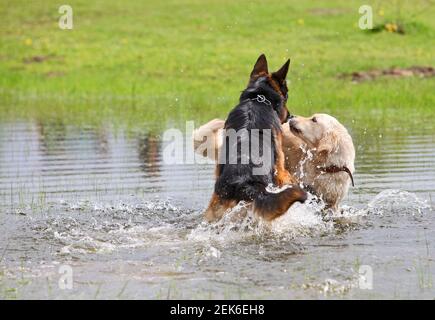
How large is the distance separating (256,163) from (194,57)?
649 inches

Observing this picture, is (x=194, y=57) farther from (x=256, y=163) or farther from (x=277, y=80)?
(x=256, y=163)

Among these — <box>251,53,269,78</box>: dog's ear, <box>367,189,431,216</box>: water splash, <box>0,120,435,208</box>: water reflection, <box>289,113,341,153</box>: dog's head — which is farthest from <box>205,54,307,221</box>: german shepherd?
<box>0,120,435,208</box>: water reflection

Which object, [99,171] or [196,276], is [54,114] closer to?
[99,171]

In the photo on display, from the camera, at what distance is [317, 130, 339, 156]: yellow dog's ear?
8773 mm

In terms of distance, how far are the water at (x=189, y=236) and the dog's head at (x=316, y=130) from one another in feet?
2.11

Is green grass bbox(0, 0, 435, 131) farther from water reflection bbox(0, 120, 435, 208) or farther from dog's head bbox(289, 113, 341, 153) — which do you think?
dog's head bbox(289, 113, 341, 153)

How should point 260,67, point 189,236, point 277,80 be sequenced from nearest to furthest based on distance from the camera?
1. point 189,236
2. point 277,80
3. point 260,67

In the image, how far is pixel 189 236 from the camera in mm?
7910

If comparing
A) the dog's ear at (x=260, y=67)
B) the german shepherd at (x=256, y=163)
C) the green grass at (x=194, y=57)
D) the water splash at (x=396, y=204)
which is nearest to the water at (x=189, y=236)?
the water splash at (x=396, y=204)

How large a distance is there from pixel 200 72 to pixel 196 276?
53.3 feet

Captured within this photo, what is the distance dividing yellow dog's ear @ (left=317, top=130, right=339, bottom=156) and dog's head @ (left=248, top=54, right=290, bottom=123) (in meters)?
0.54

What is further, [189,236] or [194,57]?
[194,57]

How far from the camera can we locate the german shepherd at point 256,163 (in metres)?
7.21

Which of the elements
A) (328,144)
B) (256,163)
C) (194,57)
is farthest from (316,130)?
(194,57)
